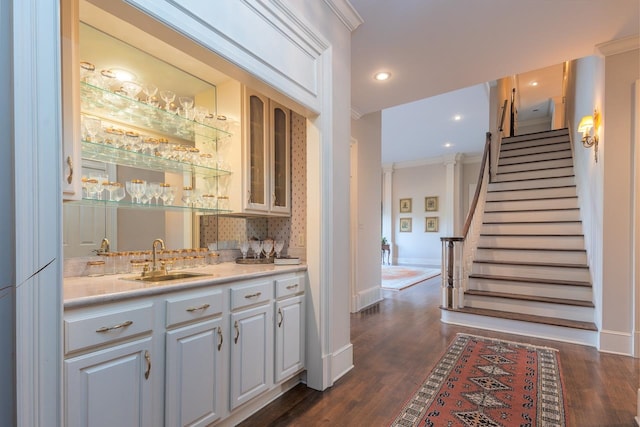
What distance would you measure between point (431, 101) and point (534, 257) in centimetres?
304

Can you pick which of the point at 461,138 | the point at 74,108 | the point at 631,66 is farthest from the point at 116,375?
the point at 461,138

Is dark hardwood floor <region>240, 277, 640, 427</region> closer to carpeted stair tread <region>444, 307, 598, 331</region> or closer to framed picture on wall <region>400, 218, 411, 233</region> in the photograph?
carpeted stair tread <region>444, 307, 598, 331</region>

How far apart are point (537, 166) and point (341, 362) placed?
5.46 meters

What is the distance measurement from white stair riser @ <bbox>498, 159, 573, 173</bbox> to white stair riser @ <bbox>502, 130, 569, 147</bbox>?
32.6 inches

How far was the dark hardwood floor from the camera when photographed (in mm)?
1966

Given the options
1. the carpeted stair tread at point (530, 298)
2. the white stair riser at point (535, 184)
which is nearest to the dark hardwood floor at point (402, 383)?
the carpeted stair tread at point (530, 298)

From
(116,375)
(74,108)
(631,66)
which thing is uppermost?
(631,66)

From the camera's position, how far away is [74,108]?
1510 mm

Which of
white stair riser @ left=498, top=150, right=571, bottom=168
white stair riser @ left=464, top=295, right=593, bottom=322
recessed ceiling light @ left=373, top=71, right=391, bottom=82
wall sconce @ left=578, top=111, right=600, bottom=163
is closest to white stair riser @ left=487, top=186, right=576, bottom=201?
white stair riser @ left=498, top=150, right=571, bottom=168

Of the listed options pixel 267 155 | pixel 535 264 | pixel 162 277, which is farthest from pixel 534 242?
pixel 162 277

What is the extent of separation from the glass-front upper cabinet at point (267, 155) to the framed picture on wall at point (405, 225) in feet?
25.8

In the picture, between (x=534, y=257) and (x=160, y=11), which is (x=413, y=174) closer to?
(x=534, y=257)

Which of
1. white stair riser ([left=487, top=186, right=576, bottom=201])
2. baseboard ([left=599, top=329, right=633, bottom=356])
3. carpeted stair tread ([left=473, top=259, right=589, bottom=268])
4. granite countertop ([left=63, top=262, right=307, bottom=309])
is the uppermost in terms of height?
white stair riser ([left=487, top=186, right=576, bottom=201])

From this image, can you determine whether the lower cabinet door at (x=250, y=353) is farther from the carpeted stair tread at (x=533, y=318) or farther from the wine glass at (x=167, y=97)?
the carpeted stair tread at (x=533, y=318)
